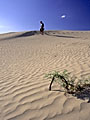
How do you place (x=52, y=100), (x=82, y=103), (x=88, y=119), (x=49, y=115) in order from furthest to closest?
(x=52, y=100) → (x=82, y=103) → (x=49, y=115) → (x=88, y=119)

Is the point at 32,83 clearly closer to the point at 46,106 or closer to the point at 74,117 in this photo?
the point at 46,106

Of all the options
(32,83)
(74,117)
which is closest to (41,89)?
(32,83)

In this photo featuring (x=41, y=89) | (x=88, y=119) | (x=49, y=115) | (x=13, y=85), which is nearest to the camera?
(x=88, y=119)

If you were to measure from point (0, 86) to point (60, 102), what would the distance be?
6.34 ft

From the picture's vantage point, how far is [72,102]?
8.50 ft

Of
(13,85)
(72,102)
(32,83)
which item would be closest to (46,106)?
(72,102)

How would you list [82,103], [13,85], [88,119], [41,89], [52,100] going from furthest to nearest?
1. [13,85]
2. [41,89]
3. [52,100]
4. [82,103]
5. [88,119]

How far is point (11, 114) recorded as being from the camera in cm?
243

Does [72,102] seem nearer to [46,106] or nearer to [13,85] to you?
[46,106]

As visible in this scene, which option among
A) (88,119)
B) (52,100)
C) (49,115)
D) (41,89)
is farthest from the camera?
(41,89)

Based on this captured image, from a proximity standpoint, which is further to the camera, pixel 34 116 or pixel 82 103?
pixel 82 103

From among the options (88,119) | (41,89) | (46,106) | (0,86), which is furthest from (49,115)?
(0,86)

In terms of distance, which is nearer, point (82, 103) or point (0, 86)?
point (82, 103)

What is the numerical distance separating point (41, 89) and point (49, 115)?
991mm
